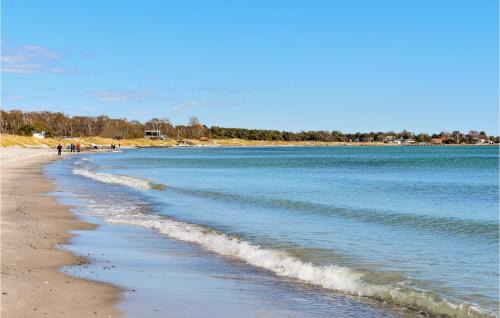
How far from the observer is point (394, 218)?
21.0 m

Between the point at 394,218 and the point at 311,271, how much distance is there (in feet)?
35.6

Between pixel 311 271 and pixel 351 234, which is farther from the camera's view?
pixel 351 234

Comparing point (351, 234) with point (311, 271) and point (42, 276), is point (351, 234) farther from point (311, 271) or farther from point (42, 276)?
point (42, 276)

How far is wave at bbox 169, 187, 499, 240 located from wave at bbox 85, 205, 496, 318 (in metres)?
6.79

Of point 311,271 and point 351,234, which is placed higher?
point 311,271

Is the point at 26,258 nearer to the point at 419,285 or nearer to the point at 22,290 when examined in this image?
the point at 22,290

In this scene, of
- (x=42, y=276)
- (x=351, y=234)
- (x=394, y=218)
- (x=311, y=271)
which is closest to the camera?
(x=42, y=276)

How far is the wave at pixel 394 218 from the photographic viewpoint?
18.2 metres

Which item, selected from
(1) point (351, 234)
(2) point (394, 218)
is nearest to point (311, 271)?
(1) point (351, 234)

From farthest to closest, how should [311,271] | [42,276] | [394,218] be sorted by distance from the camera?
1. [394,218]
2. [311,271]
3. [42,276]

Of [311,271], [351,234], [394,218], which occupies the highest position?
[311,271]

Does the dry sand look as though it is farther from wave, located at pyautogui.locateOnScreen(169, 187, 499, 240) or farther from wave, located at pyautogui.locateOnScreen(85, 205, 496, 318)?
wave, located at pyautogui.locateOnScreen(169, 187, 499, 240)

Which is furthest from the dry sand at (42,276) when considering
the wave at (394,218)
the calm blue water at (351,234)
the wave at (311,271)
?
the wave at (394,218)

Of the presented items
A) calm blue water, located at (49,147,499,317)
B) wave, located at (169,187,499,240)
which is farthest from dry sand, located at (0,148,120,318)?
wave, located at (169,187,499,240)
